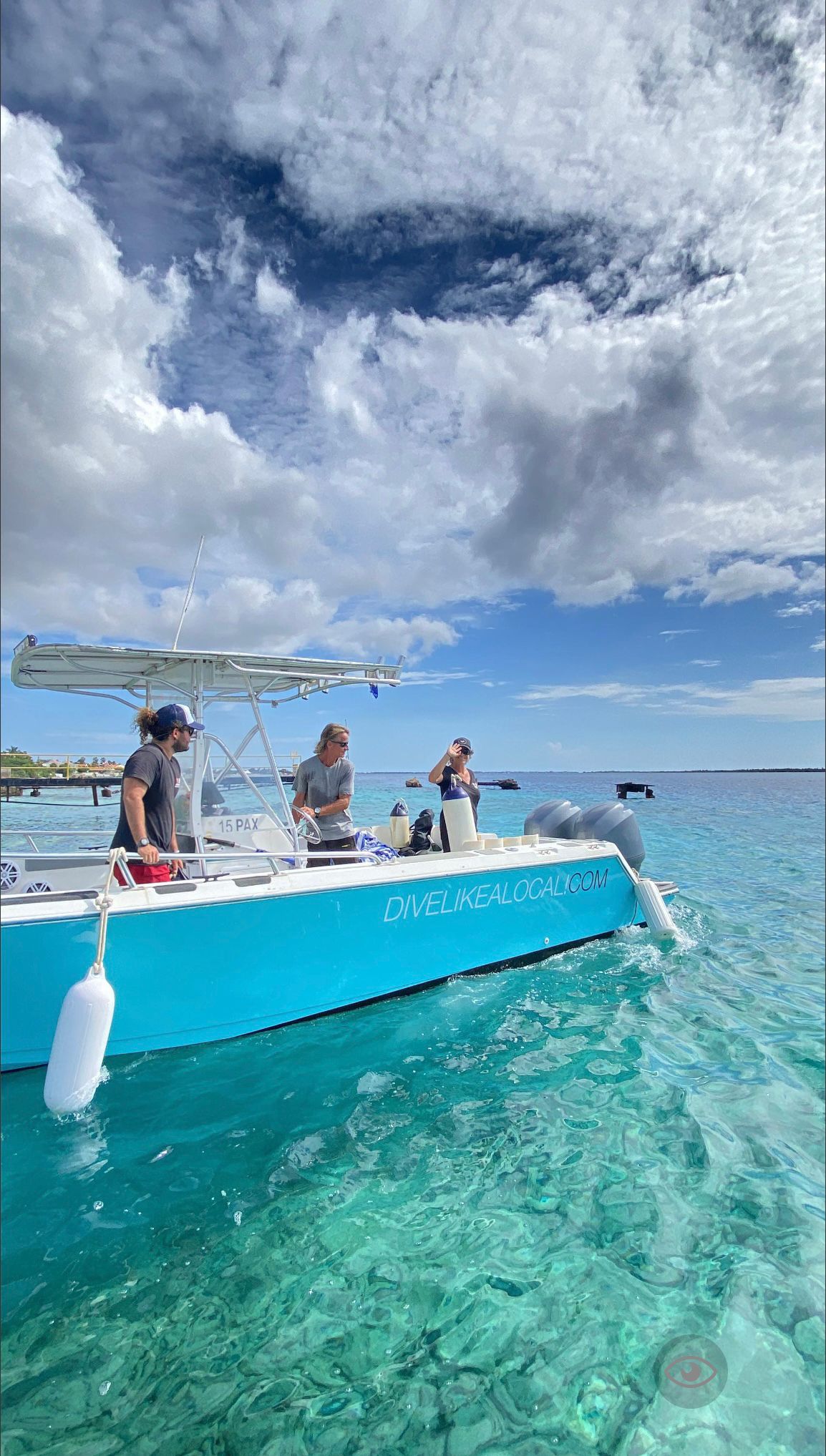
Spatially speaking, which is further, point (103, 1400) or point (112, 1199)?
point (112, 1199)

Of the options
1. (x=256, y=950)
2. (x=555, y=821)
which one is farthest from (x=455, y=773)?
(x=256, y=950)

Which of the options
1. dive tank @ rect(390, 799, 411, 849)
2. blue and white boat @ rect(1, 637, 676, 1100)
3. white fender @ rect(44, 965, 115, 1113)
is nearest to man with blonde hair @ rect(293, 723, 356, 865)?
blue and white boat @ rect(1, 637, 676, 1100)

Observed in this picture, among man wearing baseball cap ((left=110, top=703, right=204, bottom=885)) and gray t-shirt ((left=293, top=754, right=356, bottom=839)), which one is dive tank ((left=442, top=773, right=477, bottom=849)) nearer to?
gray t-shirt ((left=293, top=754, right=356, bottom=839))

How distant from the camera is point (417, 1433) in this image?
217 centimetres

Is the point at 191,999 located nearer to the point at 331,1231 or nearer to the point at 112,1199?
the point at 112,1199

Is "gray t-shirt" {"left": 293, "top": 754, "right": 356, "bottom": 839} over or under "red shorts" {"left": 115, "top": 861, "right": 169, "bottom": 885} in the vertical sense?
over

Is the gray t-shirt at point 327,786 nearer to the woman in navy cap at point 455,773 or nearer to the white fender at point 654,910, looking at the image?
the woman in navy cap at point 455,773

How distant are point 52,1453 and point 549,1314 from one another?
5.81 ft

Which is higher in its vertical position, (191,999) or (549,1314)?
(191,999)

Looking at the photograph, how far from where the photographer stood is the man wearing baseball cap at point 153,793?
467 centimetres

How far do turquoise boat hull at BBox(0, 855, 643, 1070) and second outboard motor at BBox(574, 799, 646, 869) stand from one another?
2136 mm

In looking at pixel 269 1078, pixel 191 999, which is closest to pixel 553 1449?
pixel 269 1078

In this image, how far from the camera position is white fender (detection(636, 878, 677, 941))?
8062mm

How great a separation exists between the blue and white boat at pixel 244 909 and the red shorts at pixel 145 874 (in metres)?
0.14
